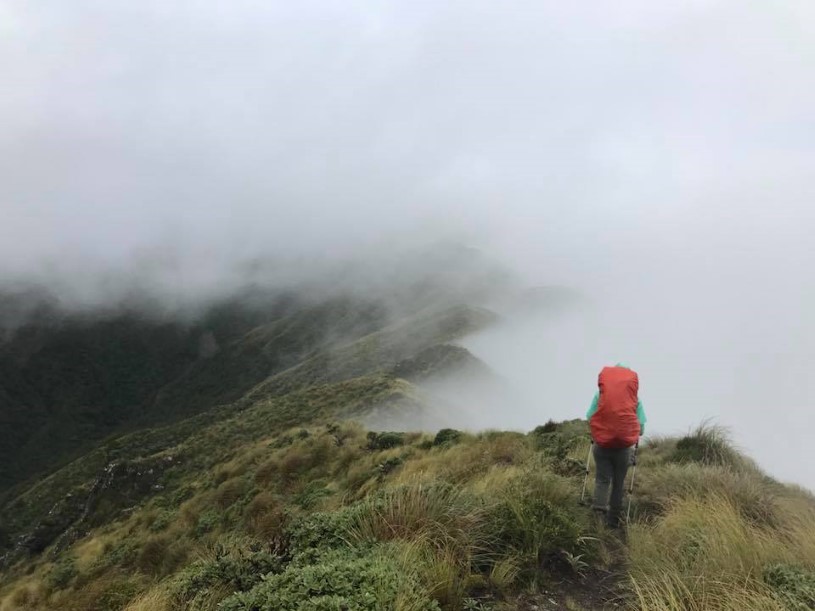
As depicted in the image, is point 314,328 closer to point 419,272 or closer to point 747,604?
point 419,272

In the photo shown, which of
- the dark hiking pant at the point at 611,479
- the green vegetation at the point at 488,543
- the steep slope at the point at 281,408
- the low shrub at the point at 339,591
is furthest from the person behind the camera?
the steep slope at the point at 281,408

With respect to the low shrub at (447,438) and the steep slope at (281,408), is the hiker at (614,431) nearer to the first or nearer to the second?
the low shrub at (447,438)

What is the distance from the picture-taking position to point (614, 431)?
6766 mm

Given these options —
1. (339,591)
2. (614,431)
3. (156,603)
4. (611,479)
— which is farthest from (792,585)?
(156,603)

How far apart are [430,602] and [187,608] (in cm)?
219

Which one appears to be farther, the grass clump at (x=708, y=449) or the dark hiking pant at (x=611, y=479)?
the grass clump at (x=708, y=449)

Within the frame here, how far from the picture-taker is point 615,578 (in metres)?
5.24

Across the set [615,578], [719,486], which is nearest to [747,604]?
[615,578]

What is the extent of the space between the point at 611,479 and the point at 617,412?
3.23 ft

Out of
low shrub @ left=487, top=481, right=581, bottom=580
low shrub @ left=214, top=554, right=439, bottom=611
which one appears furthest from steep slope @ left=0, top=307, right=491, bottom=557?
low shrub @ left=214, top=554, right=439, bottom=611

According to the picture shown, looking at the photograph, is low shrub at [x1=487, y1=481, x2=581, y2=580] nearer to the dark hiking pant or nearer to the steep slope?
the dark hiking pant

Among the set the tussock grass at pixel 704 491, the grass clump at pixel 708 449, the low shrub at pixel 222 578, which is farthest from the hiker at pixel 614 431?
the low shrub at pixel 222 578

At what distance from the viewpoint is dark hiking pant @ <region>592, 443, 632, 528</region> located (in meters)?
6.95

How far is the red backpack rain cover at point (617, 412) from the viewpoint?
675 cm
